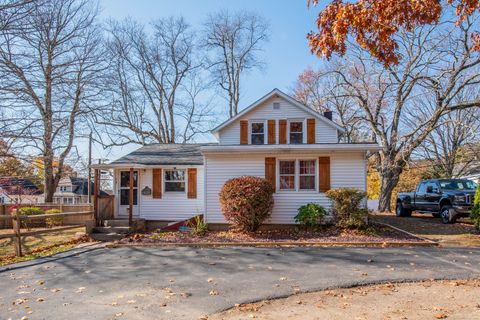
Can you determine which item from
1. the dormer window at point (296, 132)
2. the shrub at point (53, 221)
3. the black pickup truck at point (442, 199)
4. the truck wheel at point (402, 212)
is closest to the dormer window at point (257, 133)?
the dormer window at point (296, 132)

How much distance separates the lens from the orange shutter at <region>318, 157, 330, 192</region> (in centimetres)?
1324

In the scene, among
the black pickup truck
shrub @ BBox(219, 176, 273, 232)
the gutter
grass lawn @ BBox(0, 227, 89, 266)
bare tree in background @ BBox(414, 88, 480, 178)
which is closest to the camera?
grass lawn @ BBox(0, 227, 89, 266)

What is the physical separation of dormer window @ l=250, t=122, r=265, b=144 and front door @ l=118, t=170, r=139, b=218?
210 inches

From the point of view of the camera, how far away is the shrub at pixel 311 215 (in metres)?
12.6

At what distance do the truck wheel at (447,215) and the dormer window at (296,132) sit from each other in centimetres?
656

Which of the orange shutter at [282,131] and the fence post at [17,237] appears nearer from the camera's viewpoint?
the fence post at [17,237]

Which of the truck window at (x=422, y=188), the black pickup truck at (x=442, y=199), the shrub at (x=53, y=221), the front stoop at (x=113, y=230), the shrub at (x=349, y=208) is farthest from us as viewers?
the shrub at (x=53, y=221)

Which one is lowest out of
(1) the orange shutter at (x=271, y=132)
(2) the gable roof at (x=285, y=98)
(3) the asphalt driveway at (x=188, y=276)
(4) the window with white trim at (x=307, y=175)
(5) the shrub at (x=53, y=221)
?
(5) the shrub at (x=53, y=221)

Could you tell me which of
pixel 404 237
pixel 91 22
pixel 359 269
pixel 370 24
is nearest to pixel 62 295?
pixel 359 269

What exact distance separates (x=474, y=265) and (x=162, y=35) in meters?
30.8

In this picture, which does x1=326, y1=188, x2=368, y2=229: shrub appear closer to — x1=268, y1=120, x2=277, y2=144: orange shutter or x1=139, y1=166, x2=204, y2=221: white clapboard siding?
x1=268, y1=120, x2=277, y2=144: orange shutter

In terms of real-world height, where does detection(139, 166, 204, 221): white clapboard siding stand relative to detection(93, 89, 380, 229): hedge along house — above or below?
below

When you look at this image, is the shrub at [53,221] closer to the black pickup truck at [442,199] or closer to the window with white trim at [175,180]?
the window with white trim at [175,180]

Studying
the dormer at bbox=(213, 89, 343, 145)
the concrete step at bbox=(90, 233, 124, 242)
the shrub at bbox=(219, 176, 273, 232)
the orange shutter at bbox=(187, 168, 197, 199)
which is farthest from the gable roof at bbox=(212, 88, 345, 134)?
the concrete step at bbox=(90, 233, 124, 242)
